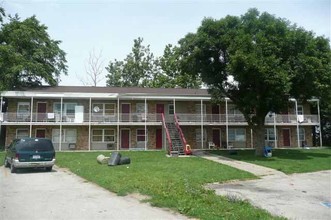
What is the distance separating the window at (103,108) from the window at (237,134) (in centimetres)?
1255

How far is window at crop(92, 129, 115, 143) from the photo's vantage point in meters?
34.2

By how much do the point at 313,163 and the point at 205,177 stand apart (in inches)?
431

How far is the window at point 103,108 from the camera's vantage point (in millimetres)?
34469

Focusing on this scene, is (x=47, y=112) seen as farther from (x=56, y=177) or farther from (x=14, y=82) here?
(x=56, y=177)

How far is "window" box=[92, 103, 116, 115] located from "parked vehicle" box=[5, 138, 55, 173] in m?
16.5

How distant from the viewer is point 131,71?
2261 inches

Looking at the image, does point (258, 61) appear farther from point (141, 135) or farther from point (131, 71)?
point (131, 71)

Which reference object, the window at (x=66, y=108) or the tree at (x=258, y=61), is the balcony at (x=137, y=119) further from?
the tree at (x=258, y=61)

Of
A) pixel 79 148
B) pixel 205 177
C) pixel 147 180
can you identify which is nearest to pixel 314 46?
pixel 205 177

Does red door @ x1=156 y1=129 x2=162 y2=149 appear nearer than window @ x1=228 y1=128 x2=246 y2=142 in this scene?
→ Yes

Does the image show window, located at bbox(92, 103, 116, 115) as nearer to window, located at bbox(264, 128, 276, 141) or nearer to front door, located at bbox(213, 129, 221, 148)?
front door, located at bbox(213, 129, 221, 148)

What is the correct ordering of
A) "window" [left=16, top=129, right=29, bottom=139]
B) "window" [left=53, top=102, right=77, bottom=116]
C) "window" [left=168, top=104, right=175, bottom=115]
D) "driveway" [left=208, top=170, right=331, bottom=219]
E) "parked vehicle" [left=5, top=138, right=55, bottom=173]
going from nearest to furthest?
"driveway" [left=208, top=170, right=331, bottom=219] → "parked vehicle" [left=5, top=138, right=55, bottom=173] → "window" [left=16, top=129, right=29, bottom=139] → "window" [left=53, top=102, right=77, bottom=116] → "window" [left=168, top=104, right=175, bottom=115]

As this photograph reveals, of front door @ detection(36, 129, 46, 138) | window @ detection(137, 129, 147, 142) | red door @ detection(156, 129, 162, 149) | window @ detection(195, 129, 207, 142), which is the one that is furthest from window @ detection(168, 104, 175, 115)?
front door @ detection(36, 129, 46, 138)

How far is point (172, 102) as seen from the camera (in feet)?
118
